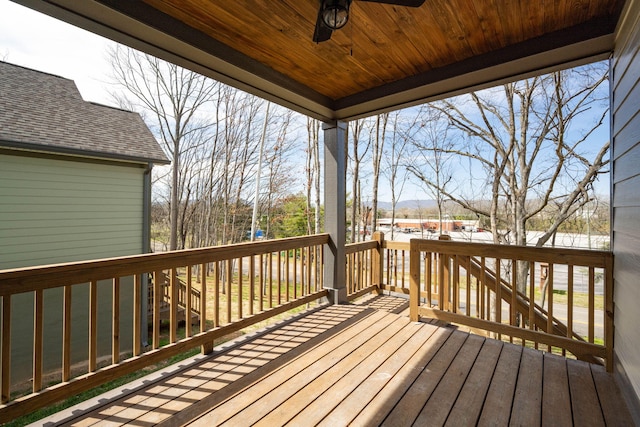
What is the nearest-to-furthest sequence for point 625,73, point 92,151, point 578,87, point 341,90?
point 625,73
point 341,90
point 92,151
point 578,87

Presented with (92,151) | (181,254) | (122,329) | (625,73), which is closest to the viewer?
(625,73)

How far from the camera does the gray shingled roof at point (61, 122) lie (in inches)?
195

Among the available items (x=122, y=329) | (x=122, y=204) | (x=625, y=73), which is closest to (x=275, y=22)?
(x=625, y=73)

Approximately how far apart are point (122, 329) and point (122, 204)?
2463 millimetres

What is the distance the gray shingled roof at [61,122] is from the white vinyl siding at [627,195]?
6860 millimetres

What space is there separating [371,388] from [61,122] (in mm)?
7229

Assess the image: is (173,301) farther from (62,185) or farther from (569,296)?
(62,185)

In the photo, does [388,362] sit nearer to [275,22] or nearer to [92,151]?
[275,22]

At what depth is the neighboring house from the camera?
15.6ft

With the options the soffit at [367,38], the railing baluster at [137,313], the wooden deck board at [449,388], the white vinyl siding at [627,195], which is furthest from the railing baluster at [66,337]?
the white vinyl siding at [627,195]

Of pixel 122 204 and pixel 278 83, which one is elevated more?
pixel 278 83

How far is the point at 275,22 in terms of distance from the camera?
7.25ft

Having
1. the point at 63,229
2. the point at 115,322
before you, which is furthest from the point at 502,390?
the point at 63,229

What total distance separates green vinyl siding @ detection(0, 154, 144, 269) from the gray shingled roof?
0.37m
